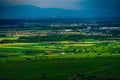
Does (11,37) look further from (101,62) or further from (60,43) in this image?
(101,62)

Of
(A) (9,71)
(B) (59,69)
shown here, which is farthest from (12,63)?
(B) (59,69)

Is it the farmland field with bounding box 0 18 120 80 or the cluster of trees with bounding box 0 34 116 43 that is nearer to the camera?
the farmland field with bounding box 0 18 120 80

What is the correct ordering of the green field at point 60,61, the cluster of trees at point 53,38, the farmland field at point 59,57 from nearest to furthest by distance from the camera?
the green field at point 60,61, the farmland field at point 59,57, the cluster of trees at point 53,38

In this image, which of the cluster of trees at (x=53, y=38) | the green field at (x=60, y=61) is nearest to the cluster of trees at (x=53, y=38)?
the cluster of trees at (x=53, y=38)

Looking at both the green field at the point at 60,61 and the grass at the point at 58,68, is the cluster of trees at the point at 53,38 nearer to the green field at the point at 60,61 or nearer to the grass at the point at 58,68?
the green field at the point at 60,61

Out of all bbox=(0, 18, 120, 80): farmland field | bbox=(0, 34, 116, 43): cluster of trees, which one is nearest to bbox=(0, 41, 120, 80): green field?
bbox=(0, 18, 120, 80): farmland field

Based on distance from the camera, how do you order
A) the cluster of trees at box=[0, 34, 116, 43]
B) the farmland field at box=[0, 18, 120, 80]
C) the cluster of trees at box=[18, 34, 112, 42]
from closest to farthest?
the farmland field at box=[0, 18, 120, 80], the cluster of trees at box=[0, 34, 116, 43], the cluster of trees at box=[18, 34, 112, 42]

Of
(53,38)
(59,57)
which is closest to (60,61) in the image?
(59,57)

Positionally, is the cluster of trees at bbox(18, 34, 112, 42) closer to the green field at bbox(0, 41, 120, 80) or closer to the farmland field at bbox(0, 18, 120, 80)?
the farmland field at bbox(0, 18, 120, 80)
